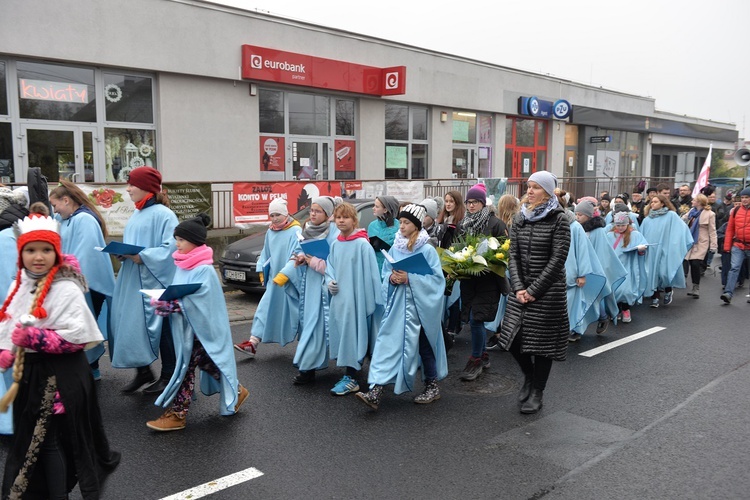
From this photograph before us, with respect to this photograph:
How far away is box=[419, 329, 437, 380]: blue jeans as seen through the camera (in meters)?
5.82

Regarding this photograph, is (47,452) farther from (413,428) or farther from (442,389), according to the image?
(442,389)

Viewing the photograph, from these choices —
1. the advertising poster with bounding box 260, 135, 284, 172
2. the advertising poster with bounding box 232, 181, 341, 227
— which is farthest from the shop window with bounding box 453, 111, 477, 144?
the advertising poster with bounding box 232, 181, 341, 227

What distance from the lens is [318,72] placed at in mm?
18219

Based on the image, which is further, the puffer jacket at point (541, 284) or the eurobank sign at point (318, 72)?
the eurobank sign at point (318, 72)

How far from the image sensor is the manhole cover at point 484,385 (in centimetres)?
623

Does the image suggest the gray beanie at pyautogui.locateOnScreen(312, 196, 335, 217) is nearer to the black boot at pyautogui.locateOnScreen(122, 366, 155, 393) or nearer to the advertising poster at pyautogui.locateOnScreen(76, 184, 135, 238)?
the black boot at pyautogui.locateOnScreen(122, 366, 155, 393)

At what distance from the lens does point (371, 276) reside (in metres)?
6.11

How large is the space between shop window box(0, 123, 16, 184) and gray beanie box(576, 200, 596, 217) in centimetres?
1111

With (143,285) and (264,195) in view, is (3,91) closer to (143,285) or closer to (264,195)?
(264,195)

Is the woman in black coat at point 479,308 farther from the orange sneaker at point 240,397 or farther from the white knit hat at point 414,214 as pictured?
the orange sneaker at point 240,397

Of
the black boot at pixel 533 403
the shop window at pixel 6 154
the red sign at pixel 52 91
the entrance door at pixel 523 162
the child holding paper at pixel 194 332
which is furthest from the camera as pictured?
the entrance door at pixel 523 162

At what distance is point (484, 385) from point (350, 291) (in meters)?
1.65

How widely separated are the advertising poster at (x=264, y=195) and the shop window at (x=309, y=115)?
4.19 metres

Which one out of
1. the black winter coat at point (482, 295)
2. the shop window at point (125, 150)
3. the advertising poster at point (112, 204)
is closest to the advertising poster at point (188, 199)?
the advertising poster at point (112, 204)
